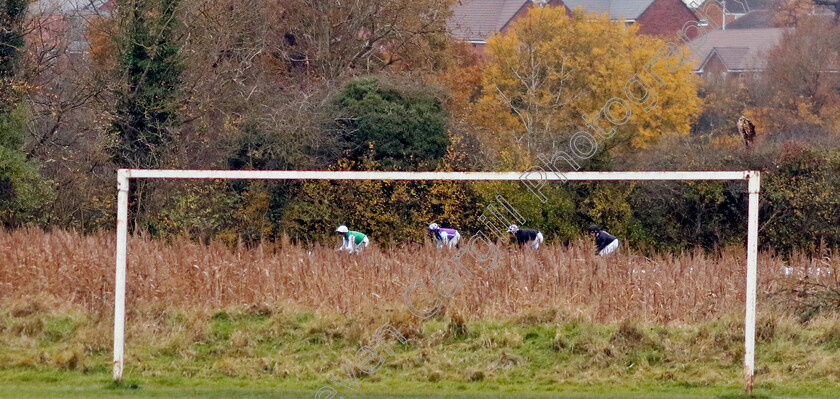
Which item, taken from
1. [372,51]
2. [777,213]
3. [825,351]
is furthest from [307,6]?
[825,351]

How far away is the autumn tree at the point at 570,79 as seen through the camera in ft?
109

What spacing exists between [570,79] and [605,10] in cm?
2979

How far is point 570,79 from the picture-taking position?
3472cm

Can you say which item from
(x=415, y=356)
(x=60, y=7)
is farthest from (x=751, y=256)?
(x=60, y=7)

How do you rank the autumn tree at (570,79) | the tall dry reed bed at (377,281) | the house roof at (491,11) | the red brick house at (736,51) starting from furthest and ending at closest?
1. the house roof at (491,11)
2. the red brick house at (736,51)
3. the autumn tree at (570,79)
4. the tall dry reed bed at (377,281)

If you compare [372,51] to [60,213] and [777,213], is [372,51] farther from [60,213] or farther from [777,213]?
[777,213]

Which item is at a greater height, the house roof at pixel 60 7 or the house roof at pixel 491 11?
the house roof at pixel 491 11

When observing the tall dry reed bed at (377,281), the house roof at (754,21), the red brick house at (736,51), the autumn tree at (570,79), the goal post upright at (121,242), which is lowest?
the tall dry reed bed at (377,281)

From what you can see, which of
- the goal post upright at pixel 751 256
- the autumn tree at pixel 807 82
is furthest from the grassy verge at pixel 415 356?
the autumn tree at pixel 807 82

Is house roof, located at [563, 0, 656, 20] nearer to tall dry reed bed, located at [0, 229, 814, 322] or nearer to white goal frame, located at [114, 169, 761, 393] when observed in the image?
tall dry reed bed, located at [0, 229, 814, 322]

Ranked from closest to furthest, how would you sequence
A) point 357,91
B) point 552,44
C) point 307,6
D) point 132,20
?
point 132,20, point 357,91, point 307,6, point 552,44

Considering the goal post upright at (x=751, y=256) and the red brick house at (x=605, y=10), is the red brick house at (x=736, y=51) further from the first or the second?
the goal post upright at (x=751, y=256)

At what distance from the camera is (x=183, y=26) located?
26234mm

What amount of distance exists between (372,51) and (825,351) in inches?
984
